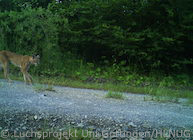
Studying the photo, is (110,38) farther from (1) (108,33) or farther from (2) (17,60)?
(2) (17,60)

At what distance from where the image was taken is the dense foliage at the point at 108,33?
11164 millimetres

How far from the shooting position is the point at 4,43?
11.3m

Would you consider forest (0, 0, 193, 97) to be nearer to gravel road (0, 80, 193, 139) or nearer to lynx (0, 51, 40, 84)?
lynx (0, 51, 40, 84)

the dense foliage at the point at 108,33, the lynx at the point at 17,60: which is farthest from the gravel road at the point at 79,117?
the dense foliage at the point at 108,33

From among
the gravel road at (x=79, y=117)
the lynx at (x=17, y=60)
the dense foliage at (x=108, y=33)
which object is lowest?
the gravel road at (x=79, y=117)

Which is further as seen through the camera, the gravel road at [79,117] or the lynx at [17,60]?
the lynx at [17,60]

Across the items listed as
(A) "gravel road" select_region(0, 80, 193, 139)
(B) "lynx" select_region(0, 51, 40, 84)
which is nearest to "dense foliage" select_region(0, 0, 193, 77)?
(B) "lynx" select_region(0, 51, 40, 84)

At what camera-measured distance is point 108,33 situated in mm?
12227

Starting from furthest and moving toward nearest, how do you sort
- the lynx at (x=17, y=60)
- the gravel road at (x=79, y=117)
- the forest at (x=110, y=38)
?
1. the forest at (x=110, y=38)
2. the lynx at (x=17, y=60)
3. the gravel road at (x=79, y=117)

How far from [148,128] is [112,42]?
965 cm

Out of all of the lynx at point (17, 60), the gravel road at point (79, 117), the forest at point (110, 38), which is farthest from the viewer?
the forest at point (110, 38)

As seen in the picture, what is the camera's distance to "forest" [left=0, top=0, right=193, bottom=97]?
437 inches

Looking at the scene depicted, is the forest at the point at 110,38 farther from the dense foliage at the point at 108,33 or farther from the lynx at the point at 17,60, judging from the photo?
the lynx at the point at 17,60

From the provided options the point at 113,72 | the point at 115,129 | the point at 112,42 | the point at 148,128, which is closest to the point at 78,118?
the point at 115,129
